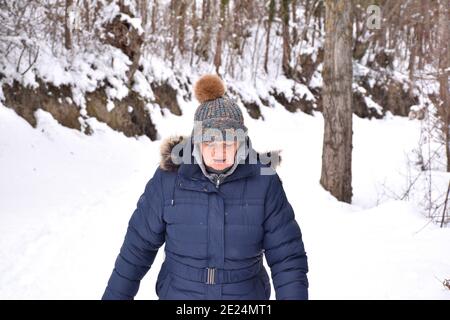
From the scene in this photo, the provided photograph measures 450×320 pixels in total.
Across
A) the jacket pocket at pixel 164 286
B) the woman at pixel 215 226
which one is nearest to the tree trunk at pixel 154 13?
the woman at pixel 215 226

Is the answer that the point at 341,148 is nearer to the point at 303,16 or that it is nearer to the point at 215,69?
the point at 215,69

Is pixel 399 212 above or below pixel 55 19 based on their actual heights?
below

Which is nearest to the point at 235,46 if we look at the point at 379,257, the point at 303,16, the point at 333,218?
the point at 303,16

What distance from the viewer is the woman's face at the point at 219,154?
6.70ft

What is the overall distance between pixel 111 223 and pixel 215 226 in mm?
3916

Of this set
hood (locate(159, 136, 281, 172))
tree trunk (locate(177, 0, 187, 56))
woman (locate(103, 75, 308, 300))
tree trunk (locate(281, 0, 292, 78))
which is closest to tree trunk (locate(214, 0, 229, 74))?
tree trunk (locate(177, 0, 187, 56))

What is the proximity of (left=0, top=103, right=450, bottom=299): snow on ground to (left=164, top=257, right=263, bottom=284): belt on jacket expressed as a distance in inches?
24.8

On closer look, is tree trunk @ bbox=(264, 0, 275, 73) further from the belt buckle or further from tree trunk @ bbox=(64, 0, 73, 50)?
the belt buckle

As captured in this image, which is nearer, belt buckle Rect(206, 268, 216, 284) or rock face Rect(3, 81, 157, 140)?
belt buckle Rect(206, 268, 216, 284)

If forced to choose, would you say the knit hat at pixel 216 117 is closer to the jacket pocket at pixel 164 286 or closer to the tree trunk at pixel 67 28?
the jacket pocket at pixel 164 286

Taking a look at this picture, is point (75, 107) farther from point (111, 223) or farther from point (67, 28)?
point (111, 223)

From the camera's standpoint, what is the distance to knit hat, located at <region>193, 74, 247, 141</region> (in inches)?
82.0

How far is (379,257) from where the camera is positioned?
4.09m
